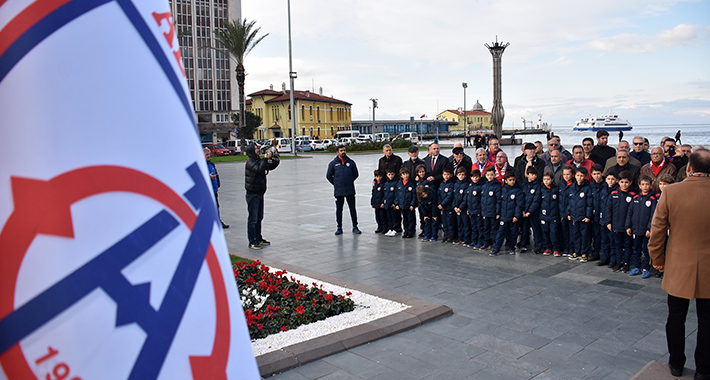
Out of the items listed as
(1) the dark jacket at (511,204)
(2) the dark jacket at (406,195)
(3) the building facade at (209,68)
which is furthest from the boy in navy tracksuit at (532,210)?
(3) the building facade at (209,68)

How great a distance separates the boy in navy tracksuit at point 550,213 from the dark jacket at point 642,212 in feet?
4.46

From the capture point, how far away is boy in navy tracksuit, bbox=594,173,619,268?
8242 millimetres

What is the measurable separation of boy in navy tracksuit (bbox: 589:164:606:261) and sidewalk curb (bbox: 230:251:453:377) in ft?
12.1

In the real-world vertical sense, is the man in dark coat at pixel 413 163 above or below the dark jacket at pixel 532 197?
above

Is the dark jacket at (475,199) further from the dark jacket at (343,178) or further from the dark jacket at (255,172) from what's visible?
the dark jacket at (255,172)

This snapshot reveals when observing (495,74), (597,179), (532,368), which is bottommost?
(532,368)

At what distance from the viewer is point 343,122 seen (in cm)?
9800

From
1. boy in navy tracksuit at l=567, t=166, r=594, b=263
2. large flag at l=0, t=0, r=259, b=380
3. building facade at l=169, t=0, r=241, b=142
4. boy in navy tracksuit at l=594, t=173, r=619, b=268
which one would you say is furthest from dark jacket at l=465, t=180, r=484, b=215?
building facade at l=169, t=0, r=241, b=142

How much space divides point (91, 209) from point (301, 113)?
284 ft

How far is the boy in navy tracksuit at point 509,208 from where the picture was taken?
30.3 ft

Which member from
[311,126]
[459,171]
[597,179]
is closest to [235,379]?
[597,179]

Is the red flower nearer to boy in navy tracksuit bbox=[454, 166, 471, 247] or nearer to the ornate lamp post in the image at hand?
boy in navy tracksuit bbox=[454, 166, 471, 247]

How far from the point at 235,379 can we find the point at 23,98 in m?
0.80

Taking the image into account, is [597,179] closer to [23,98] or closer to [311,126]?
[23,98]
